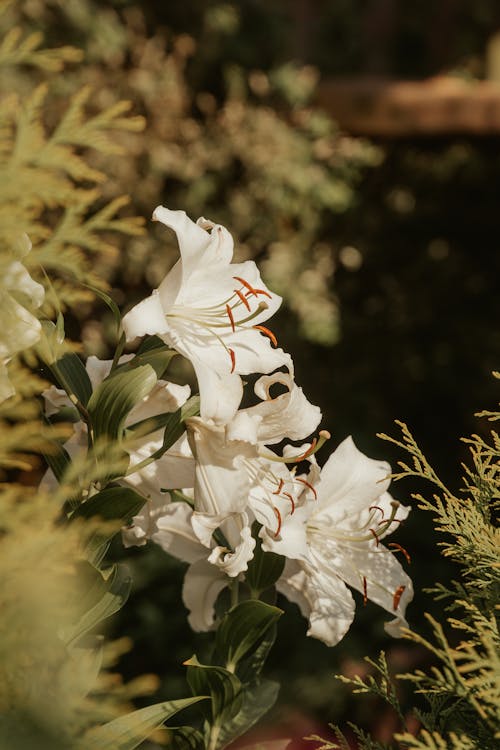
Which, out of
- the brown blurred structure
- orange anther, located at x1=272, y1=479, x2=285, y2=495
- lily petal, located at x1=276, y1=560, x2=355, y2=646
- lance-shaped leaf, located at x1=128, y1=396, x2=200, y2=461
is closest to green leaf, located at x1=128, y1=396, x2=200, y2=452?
lance-shaped leaf, located at x1=128, y1=396, x2=200, y2=461

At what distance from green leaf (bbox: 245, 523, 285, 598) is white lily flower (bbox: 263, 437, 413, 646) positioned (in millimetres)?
25

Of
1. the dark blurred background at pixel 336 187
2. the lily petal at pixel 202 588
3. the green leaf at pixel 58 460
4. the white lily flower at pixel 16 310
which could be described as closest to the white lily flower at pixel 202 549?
the lily petal at pixel 202 588

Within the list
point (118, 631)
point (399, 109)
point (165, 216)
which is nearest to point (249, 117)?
point (399, 109)

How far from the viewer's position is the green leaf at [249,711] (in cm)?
88

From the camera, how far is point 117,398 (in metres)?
0.74

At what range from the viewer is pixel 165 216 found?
2.48 feet

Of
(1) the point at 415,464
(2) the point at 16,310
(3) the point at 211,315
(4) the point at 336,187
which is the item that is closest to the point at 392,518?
(1) the point at 415,464

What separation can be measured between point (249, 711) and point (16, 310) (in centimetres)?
50

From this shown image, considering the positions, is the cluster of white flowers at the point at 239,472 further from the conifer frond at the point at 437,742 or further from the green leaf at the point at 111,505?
the conifer frond at the point at 437,742

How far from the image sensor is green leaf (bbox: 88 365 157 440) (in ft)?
2.43

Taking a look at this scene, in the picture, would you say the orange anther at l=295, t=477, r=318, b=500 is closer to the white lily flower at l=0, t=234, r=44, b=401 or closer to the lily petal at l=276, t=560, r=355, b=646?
the lily petal at l=276, t=560, r=355, b=646

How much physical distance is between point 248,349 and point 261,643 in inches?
12.8

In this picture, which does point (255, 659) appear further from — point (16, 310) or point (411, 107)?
point (411, 107)

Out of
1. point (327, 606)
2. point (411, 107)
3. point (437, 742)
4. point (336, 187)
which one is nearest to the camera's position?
point (437, 742)
